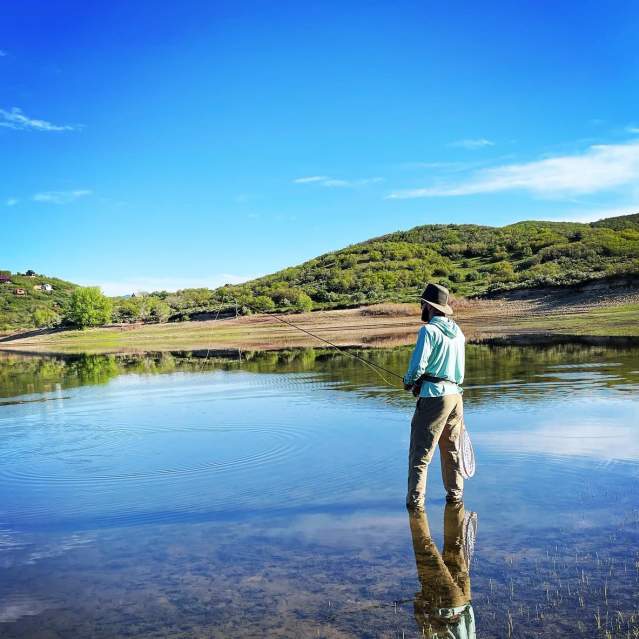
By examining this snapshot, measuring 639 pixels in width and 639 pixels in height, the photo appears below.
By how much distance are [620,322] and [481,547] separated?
30468 mm

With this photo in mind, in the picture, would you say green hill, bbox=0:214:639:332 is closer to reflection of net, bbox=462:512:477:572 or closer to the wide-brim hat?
the wide-brim hat

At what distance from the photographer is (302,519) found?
6.75m

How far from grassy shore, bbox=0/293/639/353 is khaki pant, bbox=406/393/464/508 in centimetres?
2368

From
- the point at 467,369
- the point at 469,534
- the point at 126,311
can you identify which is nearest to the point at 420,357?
the point at 469,534

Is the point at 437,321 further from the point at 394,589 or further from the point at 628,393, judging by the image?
the point at 628,393

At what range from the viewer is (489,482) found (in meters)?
7.67

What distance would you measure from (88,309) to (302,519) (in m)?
80.2

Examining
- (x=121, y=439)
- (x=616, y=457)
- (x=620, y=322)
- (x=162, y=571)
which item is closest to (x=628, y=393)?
(x=616, y=457)

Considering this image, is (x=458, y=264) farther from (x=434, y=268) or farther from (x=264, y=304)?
(x=264, y=304)

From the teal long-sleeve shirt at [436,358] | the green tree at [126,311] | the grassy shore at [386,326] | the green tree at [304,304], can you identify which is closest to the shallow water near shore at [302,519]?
the teal long-sleeve shirt at [436,358]

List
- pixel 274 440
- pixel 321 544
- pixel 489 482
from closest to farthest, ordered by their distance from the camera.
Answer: pixel 321 544, pixel 489 482, pixel 274 440

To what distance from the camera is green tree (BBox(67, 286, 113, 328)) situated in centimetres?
8150

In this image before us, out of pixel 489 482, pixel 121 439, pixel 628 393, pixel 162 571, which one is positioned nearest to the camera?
pixel 162 571

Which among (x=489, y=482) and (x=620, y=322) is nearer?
(x=489, y=482)
